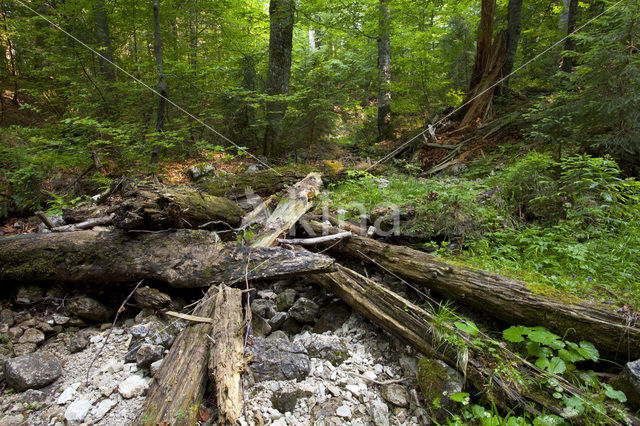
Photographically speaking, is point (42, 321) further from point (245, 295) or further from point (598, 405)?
point (598, 405)

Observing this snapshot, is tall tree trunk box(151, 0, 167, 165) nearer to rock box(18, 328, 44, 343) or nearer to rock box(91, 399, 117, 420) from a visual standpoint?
rock box(18, 328, 44, 343)

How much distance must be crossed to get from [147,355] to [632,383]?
3200mm

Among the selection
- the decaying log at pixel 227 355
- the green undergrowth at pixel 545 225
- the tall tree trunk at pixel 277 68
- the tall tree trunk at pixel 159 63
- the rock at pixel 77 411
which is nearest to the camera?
the decaying log at pixel 227 355

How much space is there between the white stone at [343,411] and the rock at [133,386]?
4.63ft

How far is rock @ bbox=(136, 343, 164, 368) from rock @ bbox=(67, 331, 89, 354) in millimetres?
688

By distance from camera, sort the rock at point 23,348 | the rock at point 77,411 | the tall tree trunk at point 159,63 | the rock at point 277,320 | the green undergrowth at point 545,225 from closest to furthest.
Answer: the rock at point 77,411, the rock at point 23,348, the green undergrowth at point 545,225, the rock at point 277,320, the tall tree trunk at point 159,63

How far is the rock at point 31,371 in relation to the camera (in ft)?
6.74

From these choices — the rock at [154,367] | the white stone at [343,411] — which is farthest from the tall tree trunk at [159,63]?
the white stone at [343,411]

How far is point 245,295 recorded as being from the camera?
2875 millimetres

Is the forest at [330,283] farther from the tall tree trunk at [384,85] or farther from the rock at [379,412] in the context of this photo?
the tall tree trunk at [384,85]

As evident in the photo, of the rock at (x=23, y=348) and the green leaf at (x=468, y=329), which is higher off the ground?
the green leaf at (x=468, y=329)

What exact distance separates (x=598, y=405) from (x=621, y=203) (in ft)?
9.19

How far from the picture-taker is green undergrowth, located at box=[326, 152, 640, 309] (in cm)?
252

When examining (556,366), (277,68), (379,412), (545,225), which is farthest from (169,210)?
(277,68)
